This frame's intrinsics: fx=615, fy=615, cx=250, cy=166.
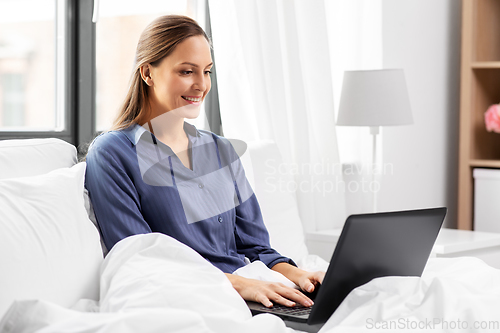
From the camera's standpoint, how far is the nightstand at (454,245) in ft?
7.17

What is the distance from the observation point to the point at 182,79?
58.0 inches

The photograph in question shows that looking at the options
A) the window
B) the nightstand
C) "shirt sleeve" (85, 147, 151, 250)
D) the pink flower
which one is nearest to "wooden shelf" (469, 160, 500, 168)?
the pink flower

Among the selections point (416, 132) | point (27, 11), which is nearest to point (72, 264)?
point (27, 11)

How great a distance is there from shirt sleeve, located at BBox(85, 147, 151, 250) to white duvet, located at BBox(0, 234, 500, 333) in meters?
0.16

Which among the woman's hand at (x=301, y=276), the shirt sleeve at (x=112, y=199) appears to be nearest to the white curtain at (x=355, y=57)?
the woman's hand at (x=301, y=276)

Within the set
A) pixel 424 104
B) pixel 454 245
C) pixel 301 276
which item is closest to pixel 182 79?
pixel 301 276

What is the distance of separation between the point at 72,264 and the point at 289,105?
135 cm

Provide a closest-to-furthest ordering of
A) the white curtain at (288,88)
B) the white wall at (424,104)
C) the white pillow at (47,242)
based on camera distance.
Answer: the white pillow at (47,242) → the white curtain at (288,88) → the white wall at (424,104)

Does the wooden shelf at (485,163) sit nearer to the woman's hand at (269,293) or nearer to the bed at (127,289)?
the bed at (127,289)

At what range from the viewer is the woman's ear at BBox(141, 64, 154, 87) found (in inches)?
58.8

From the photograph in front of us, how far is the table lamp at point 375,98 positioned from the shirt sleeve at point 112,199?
1.16 m

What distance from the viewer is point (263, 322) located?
93 centimetres

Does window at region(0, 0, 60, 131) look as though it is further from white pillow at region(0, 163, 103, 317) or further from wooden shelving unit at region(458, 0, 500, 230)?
wooden shelving unit at region(458, 0, 500, 230)

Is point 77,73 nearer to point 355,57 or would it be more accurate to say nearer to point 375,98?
point 375,98
